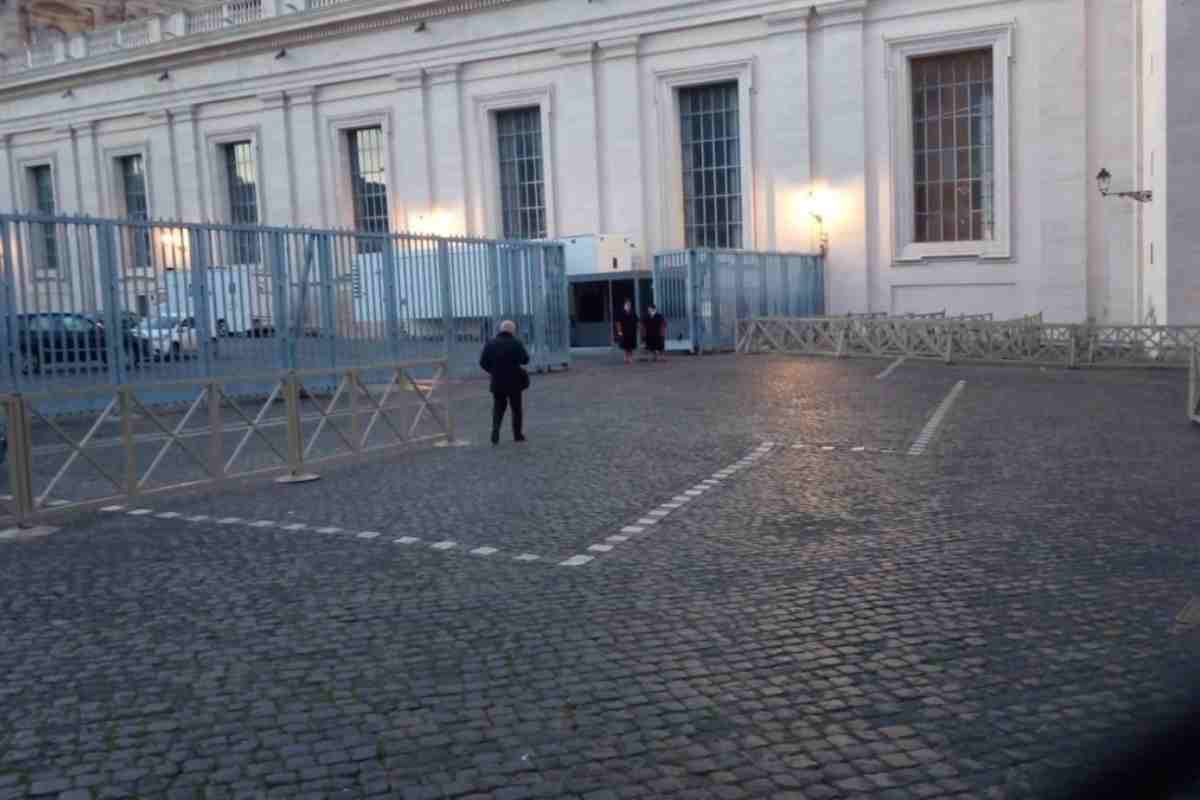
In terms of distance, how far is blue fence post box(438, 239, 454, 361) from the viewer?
22828 millimetres

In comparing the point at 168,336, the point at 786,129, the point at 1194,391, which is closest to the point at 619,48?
the point at 786,129

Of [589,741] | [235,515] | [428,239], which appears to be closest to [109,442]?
[235,515]

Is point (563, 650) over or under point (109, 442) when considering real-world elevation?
under

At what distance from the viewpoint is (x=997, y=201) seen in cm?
3138

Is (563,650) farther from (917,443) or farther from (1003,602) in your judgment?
(917,443)

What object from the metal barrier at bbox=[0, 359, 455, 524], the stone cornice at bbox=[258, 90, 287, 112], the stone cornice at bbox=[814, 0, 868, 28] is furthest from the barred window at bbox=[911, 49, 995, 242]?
the stone cornice at bbox=[258, 90, 287, 112]

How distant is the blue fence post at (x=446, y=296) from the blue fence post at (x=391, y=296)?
57.2 inches

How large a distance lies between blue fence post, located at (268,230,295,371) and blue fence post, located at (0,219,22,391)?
443 centimetres

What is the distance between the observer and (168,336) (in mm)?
17438

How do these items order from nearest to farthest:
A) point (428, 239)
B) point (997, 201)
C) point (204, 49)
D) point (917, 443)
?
1. point (917, 443)
2. point (428, 239)
3. point (997, 201)
4. point (204, 49)

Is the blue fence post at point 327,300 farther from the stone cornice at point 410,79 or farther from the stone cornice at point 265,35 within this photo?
the stone cornice at point 410,79

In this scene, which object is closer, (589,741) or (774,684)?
(589,741)

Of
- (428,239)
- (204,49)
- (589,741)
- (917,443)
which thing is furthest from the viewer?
(204,49)

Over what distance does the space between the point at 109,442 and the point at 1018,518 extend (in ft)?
24.9
